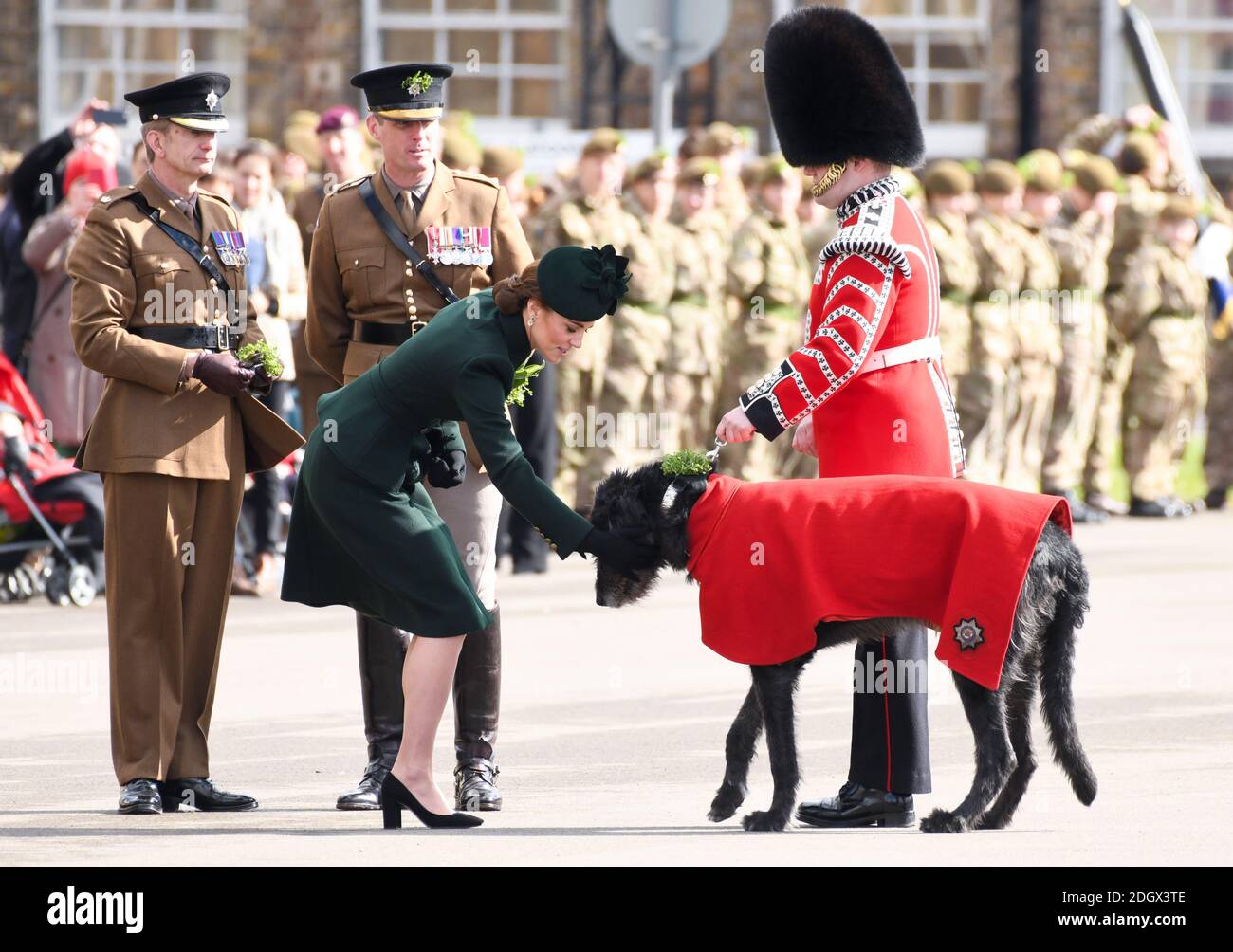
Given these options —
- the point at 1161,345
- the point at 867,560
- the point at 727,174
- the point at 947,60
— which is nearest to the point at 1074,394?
the point at 1161,345

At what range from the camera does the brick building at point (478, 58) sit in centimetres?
2572

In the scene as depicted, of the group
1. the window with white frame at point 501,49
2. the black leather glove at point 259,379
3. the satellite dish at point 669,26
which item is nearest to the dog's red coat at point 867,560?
the black leather glove at point 259,379

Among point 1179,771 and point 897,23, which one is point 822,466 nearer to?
point 1179,771

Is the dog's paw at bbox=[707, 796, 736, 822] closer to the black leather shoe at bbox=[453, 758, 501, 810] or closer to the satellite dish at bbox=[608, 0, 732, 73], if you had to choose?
the black leather shoe at bbox=[453, 758, 501, 810]

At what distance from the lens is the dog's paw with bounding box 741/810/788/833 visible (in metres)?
7.37

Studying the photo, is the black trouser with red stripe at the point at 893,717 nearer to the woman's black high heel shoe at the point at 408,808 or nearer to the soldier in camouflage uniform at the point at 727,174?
the woman's black high heel shoe at the point at 408,808

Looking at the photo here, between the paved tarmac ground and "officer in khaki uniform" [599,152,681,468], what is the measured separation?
3.07 metres

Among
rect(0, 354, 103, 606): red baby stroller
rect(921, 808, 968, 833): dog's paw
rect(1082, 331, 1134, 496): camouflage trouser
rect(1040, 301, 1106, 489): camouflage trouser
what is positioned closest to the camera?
rect(921, 808, 968, 833): dog's paw

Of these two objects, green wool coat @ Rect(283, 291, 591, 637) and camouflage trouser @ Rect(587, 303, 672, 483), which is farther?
camouflage trouser @ Rect(587, 303, 672, 483)

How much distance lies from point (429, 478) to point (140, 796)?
1.28 meters

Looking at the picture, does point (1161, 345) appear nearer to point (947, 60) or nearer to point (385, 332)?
point (947, 60)

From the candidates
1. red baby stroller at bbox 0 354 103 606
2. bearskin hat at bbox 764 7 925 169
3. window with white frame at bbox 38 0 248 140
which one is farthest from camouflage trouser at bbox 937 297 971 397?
window with white frame at bbox 38 0 248 140

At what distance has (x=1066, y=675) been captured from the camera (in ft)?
24.3

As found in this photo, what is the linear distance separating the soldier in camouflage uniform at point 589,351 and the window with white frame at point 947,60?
11.1 meters
